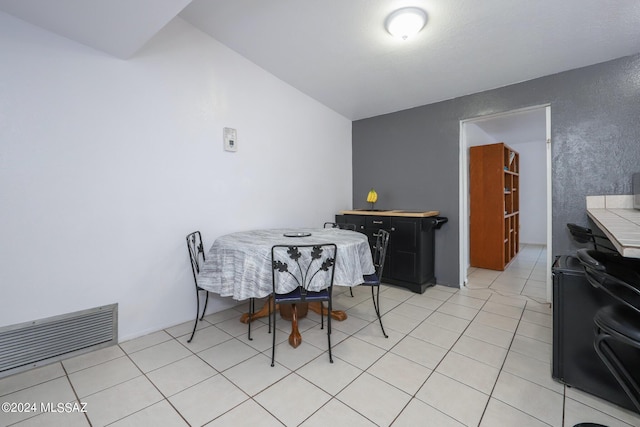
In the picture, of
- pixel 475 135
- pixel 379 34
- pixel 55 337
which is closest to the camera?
pixel 55 337

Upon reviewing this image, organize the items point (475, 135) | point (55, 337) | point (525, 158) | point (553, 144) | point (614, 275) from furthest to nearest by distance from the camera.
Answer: point (525, 158) < point (475, 135) < point (553, 144) < point (55, 337) < point (614, 275)

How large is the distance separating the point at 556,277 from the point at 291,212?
98.9 inches

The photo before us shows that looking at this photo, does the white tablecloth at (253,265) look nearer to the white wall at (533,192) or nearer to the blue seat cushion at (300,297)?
the blue seat cushion at (300,297)

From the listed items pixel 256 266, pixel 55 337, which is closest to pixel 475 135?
pixel 256 266

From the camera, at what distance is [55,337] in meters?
1.84

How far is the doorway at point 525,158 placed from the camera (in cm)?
326

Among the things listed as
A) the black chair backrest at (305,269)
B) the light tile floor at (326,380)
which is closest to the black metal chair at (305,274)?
the black chair backrest at (305,269)

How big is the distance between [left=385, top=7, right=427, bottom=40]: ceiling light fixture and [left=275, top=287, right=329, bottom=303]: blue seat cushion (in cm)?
202

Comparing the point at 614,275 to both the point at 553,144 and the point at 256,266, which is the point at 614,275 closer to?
the point at 256,266

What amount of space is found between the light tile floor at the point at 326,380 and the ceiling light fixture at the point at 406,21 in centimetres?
238

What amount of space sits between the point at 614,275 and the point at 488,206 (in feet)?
10.7

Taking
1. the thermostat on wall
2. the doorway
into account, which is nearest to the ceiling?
the doorway

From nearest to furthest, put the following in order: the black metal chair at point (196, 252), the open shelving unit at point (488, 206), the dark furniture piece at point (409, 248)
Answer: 1. the black metal chair at point (196, 252)
2. the dark furniture piece at point (409, 248)
3. the open shelving unit at point (488, 206)

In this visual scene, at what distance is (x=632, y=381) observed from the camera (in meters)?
1.01
